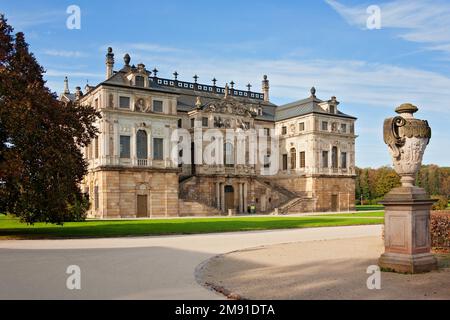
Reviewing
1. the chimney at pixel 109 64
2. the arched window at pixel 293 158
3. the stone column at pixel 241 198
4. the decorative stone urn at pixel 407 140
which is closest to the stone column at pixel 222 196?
the stone column at pixel 241 198

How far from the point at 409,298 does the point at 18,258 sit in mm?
12344

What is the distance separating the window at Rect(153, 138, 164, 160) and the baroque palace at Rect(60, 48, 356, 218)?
113mm

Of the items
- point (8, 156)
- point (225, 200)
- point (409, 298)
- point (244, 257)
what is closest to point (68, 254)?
point (244, 257)

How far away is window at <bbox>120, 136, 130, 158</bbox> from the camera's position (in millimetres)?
47188

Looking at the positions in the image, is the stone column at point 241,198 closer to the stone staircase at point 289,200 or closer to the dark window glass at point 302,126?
the stone staircase at point 289,200

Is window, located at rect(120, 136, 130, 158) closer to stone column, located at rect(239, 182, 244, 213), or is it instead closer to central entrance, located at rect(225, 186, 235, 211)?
central entrance, located at rect(225, 186, 235, 211)

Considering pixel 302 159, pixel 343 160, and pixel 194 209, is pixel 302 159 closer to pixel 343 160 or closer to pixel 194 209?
pixel 343 160

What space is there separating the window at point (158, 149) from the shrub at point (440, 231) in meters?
36.1

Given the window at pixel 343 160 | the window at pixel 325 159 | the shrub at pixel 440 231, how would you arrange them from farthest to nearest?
1. the window at pixel 343 160
2. the window at pixel 325 159
3. the shrub at pixel 440 231

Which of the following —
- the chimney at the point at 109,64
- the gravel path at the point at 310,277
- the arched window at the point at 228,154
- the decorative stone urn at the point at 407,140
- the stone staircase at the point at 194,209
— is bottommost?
the stone staircase at the point at 194,209

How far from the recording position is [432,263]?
39.7 feet

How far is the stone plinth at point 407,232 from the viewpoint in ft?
39.0

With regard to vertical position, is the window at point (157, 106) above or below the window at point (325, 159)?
above
